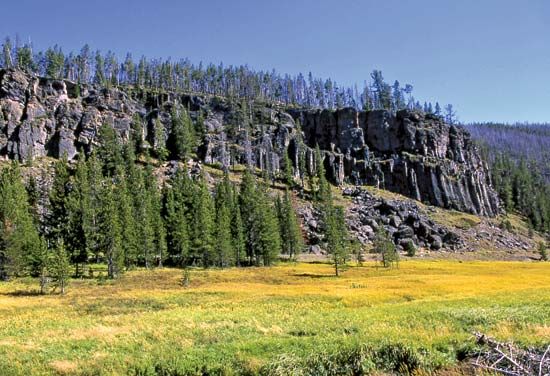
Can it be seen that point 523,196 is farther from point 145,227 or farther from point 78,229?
point 78,229

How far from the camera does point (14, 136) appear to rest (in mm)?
118312

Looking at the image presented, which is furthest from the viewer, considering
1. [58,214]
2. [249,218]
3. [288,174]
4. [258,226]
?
[288,174]

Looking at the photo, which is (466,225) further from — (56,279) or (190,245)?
(56,279)

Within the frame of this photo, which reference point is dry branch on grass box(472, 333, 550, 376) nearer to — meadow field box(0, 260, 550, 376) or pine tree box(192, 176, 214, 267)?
meadow field box(0, 260, 550, 376)

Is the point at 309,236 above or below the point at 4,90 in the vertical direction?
below

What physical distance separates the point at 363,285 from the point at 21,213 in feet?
178

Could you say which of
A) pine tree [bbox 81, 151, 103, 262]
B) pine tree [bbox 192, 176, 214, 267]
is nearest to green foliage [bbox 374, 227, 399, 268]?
pine tree [bbox 192, 176, 214, 267]

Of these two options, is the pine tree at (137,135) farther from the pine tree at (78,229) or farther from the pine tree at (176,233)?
the pine tree at (78,229)

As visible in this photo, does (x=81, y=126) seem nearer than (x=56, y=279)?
No

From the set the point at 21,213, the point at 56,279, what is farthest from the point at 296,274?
the point at 21,213

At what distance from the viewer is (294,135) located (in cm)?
16438

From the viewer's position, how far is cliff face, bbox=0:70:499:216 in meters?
131

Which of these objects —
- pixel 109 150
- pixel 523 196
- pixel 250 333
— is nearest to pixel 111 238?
pixel 250 333

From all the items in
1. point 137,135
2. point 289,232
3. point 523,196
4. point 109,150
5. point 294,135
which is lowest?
point 289,232
